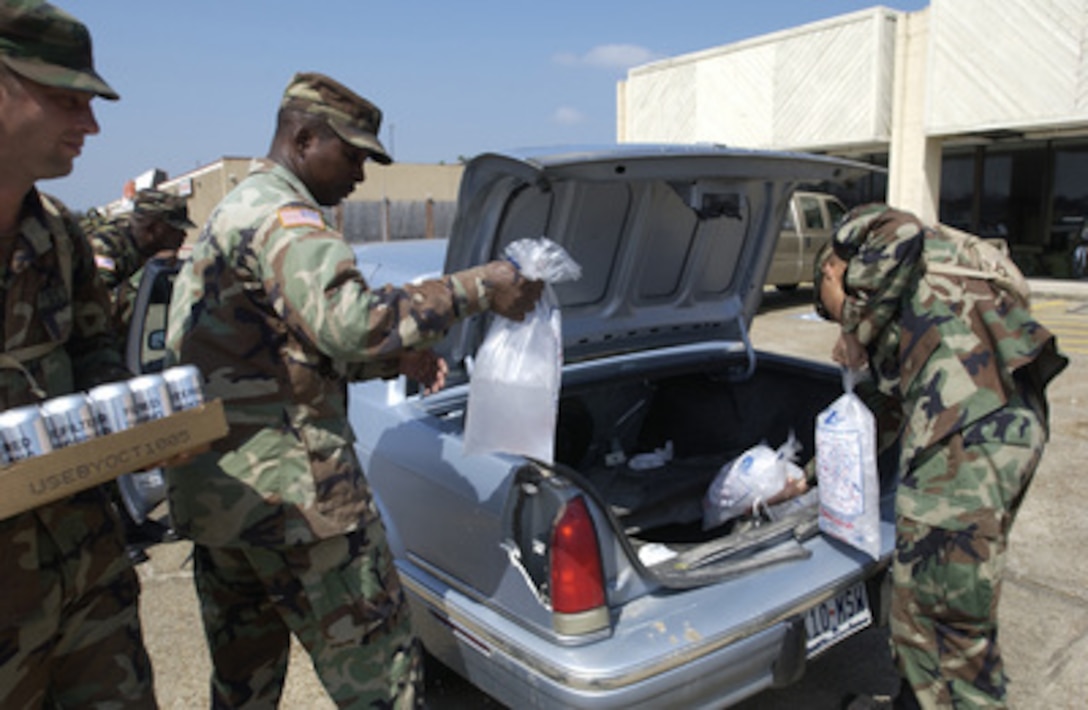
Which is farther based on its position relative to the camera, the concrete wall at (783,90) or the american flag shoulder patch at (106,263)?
the concrete wall at (783,90)

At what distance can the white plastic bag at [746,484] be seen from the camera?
286 centimetres

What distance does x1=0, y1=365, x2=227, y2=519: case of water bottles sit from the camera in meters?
1.33

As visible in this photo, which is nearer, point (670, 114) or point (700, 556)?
point (700, 556)

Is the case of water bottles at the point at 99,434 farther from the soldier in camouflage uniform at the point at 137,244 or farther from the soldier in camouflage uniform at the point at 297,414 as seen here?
the soldier in camouflage uniform at the point at 137,244

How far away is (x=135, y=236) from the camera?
163 inches

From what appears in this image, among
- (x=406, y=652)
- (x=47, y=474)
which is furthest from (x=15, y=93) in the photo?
(x=406, y=652)

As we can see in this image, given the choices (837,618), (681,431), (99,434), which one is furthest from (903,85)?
(99,434)

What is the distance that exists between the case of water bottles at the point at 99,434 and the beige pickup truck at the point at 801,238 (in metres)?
11.7

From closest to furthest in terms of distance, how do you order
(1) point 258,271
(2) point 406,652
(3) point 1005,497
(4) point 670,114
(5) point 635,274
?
(1) point 258,271 < (2) point 406,652 < (3) point 1005,497 < (5) point 635,274 < (4) point 670,114

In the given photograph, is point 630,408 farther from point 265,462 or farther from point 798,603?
point 265,462

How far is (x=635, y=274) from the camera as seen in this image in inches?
126

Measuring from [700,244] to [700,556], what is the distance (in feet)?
4.77

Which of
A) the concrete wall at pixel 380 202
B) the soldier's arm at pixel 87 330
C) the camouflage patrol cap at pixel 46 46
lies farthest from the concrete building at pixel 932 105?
the camouflage patrol cap at pixel 46 46

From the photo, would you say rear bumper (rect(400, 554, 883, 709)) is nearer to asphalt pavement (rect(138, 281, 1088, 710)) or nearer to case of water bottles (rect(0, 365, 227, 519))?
asphalt pavement (rect(138, 281, 1088, 710))
